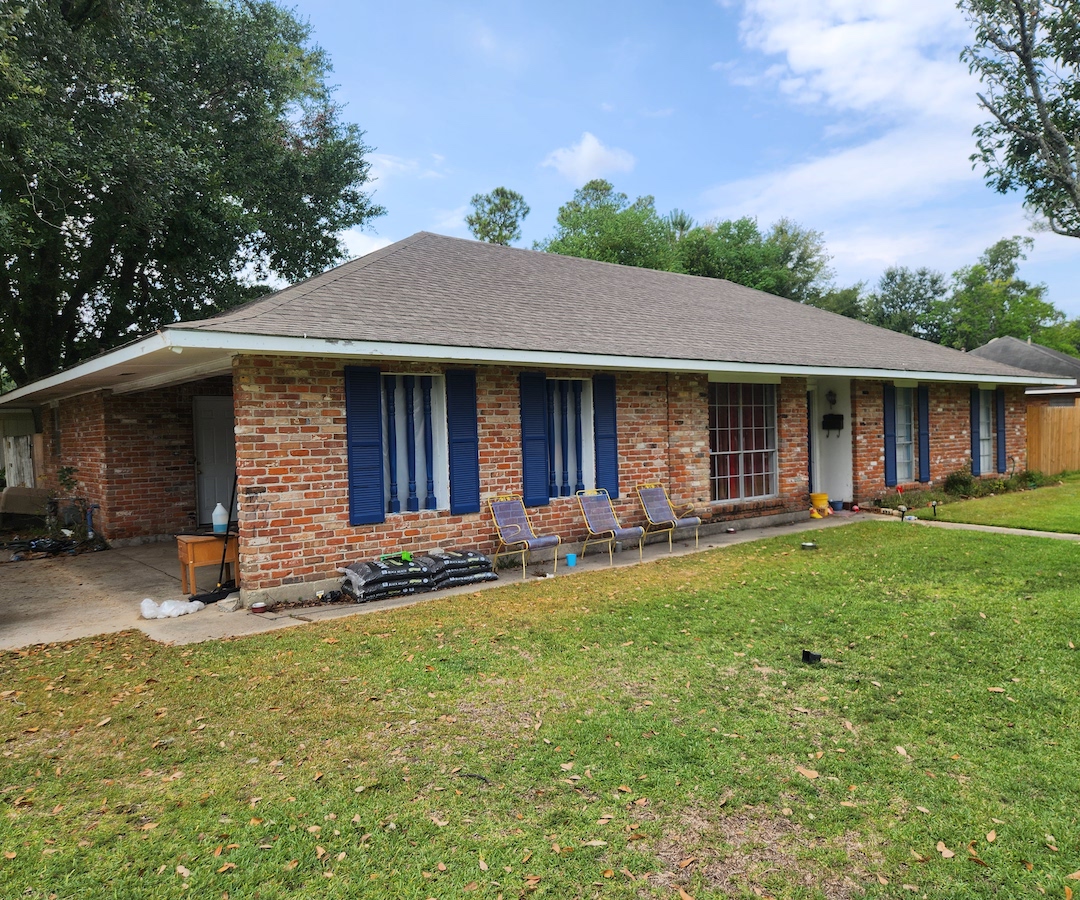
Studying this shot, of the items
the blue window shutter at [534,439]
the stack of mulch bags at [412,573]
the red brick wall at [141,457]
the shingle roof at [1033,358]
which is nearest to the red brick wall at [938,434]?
the blue window shutter at [534,439]

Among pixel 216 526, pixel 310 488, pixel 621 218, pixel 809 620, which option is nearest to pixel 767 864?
pixel 809 620

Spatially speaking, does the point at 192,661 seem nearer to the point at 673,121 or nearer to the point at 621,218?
the point at 673,121

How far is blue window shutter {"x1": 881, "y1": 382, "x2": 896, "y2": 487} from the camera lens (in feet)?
45.3

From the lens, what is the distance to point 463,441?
8.50 meters

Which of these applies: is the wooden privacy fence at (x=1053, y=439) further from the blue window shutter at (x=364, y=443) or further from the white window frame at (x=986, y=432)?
the blue window shutter at (x=364, y=443)

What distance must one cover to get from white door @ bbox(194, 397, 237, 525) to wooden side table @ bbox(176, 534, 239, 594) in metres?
4.20

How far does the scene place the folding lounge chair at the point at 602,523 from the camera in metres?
9.28

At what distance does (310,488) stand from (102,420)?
603 centimetres

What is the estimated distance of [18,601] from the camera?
25.9 feet

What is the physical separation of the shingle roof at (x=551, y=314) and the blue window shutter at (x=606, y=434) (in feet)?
2.25

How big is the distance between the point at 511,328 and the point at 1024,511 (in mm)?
10222

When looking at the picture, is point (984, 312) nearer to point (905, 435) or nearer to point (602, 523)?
point (905, 435)

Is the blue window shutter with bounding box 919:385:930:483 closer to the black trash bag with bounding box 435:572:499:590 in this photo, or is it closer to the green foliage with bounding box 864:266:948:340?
the black trash bag with bounding box 435:572:499:590

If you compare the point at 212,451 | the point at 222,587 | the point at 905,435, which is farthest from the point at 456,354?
the point at 905,435
